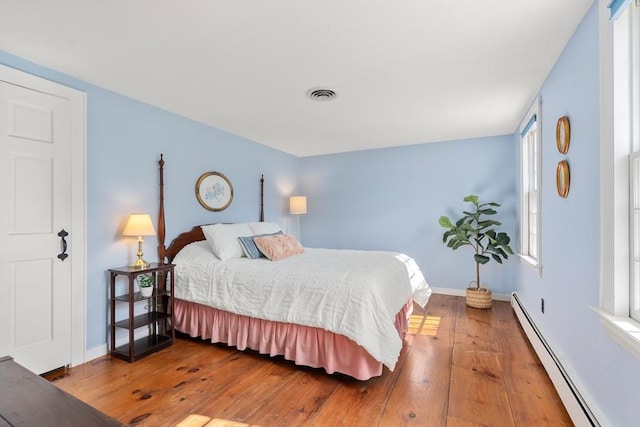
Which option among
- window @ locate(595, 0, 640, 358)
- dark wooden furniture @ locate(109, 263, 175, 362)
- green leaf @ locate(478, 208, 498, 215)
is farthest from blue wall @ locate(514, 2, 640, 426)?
dark wooden furniture @ locate(109, 263, 175, 362)

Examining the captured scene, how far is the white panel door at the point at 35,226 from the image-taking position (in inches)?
82.5

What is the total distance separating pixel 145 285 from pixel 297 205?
2.77 meters

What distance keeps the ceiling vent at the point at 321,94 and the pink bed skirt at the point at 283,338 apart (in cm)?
195

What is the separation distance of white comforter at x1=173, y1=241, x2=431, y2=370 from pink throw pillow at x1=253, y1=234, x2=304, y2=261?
0.35 ft

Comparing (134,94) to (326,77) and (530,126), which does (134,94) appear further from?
(530,126)

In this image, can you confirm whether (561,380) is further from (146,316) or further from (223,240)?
(146,316)

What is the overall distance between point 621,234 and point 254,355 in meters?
2.52

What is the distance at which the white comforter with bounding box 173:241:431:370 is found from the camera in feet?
6.95

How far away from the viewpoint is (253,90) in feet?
8.80

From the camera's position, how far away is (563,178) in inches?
79.1

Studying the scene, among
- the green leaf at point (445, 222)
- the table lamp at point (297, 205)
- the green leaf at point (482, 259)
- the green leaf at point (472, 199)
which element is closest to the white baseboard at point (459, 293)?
the green leaf at point (482, 259)

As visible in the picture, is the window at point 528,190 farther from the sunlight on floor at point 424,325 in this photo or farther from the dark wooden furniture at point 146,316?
the dark wooden furniture at point 146,316

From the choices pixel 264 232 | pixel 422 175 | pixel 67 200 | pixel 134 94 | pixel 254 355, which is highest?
pixel 134 94

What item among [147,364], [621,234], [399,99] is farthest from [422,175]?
[147,364]
